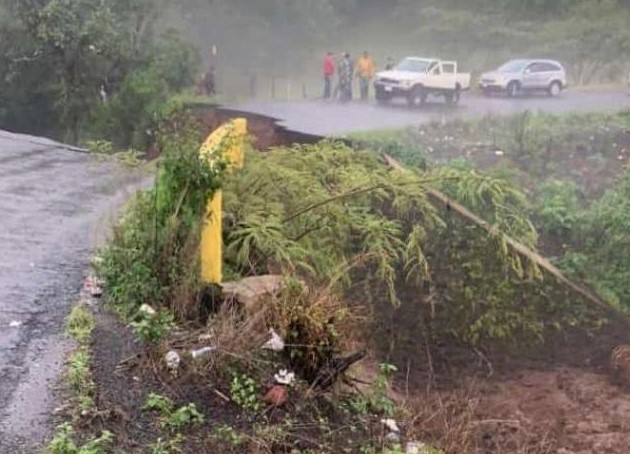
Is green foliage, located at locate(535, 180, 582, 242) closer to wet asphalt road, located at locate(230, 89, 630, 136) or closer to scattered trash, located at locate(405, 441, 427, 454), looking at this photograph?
wet asphalt road, located at locate(230, 89, 630, 136)

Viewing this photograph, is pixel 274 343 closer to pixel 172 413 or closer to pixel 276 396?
pixel 276 396

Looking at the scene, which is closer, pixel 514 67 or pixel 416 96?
pixel 416 96

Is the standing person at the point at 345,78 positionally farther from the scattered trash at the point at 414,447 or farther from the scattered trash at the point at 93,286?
the scattered trash at the point at 414,447

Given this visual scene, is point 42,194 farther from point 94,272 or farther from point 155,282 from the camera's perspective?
point 155,282

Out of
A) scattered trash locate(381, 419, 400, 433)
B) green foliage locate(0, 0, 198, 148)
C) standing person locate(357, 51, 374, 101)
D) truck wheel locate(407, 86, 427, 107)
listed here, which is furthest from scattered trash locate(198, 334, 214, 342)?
standing person locate(357, 51, 374, 101)

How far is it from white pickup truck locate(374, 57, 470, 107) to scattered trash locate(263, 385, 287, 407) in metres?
23.2

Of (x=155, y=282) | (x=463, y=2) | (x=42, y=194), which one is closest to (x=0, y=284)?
(x=155, y=282)

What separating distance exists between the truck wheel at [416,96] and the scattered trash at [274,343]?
23.0 m

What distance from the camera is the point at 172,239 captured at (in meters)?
5.83

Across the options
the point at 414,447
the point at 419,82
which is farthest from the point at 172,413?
the point at 419,82

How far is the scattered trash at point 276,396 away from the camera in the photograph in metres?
4.79

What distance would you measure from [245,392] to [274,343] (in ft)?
1.08

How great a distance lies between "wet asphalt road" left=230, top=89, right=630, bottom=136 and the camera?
843 inches

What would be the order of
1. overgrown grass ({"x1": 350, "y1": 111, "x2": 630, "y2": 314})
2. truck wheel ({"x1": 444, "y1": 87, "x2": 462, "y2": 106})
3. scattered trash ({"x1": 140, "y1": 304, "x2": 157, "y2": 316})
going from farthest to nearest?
1. truck wheel ({"x1": 444, "y1": 87, "x2": 462, "y2": 106})
2. overgrown grass ({"x1": 350, "y1": 111, "x2": 630, "y2": 314})
3. scattered trash ({"x1": 140, "y1": 304, "x2": 157, "y2": 316})
